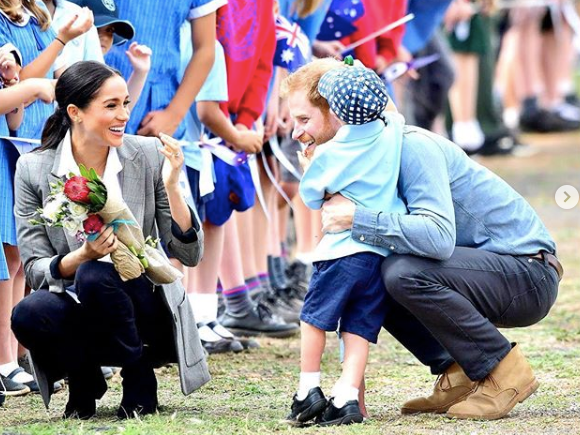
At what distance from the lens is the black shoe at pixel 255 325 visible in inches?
284

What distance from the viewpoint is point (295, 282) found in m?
8.28

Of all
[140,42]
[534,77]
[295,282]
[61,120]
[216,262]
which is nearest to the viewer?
[61,120]

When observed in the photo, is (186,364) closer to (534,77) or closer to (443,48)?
(443,48)

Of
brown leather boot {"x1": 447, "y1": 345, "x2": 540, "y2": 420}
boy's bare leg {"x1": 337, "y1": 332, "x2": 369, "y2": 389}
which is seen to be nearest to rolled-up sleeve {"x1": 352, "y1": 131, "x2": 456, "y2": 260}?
boy's bare leg {"x1": 337, "y1": 332, "x2": 369, "y2": 389}

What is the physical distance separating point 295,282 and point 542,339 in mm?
1784

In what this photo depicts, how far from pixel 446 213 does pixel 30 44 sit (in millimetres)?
1846

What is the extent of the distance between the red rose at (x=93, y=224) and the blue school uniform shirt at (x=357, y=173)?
688mm

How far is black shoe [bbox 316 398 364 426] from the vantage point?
A: 15.8 ft

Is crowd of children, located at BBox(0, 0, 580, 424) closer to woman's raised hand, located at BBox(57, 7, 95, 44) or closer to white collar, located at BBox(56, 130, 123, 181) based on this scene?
woman's raised hand, located at BBox(57, 7, 95, 44)

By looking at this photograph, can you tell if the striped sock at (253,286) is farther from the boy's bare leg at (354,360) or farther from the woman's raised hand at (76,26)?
the boy's bare leg at (354,360)

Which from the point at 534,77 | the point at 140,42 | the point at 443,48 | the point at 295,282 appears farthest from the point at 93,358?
the point at 534,77

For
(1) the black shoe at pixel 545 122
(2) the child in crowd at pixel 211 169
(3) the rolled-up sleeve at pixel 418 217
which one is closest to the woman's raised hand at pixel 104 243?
(3) the rolled-up sleeve at pixel 418 217

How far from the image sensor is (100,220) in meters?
4.74

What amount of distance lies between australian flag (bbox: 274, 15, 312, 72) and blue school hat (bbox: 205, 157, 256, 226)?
0.77m
